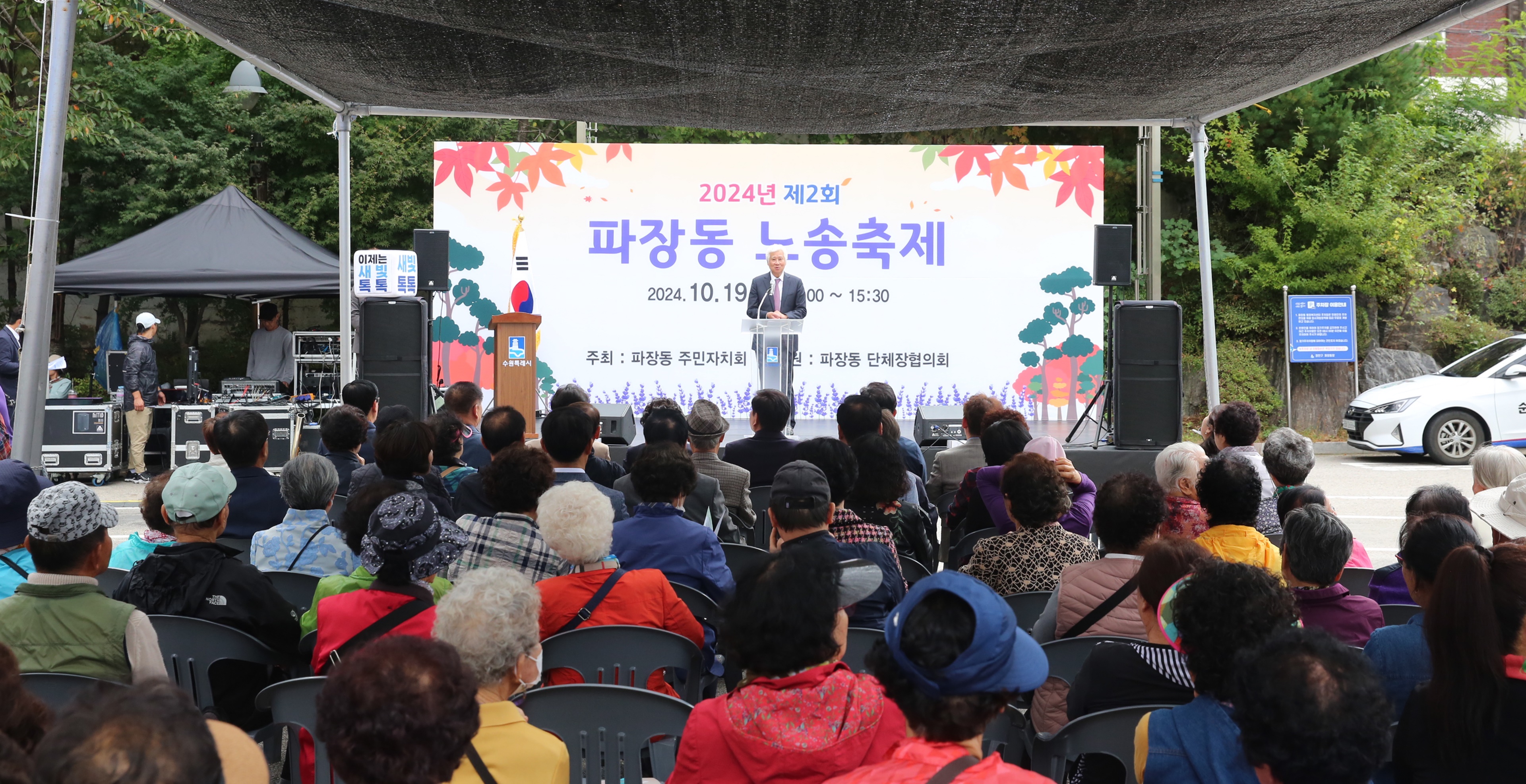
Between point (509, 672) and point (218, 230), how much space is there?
10.5m

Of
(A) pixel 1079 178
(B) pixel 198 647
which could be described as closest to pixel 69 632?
(B) pixel 198 647

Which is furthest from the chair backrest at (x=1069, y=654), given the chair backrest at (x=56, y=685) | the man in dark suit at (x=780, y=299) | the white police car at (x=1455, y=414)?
the white police car at (x=1455, y=414)

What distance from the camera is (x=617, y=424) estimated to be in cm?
754

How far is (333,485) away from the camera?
3.30 metres

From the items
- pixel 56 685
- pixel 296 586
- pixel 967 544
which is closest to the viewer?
pixel 56 685

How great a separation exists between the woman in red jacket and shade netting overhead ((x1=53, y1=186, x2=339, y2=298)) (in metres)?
9.43

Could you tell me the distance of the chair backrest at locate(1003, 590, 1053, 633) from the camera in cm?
297

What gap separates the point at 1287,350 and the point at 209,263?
1156 centimetres

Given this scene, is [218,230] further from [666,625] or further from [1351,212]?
[1351,212]

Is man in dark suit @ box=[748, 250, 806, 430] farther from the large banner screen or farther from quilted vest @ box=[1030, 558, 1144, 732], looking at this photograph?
quilted vest @ box=[1030, 558, 1144, 732]

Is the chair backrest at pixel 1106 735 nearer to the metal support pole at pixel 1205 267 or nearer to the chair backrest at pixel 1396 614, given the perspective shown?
the chair backrest at pixel 1396 614

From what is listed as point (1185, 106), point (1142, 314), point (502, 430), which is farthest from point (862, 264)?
point (502, 430)

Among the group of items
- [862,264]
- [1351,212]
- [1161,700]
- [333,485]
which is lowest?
[1161,700]

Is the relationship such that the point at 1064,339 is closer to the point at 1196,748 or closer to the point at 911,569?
the point at 911,569
